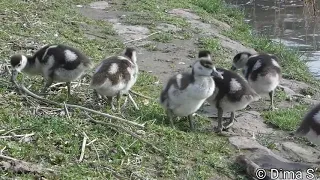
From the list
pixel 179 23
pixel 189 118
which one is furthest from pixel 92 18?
pixel 189 118

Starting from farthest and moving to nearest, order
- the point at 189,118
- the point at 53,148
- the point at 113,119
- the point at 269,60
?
the point at 269,60
the point at 189,118
the point at 113,119
the point at 53,148

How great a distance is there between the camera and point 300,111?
800cm

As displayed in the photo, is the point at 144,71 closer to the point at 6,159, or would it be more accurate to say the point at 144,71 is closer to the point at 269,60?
the point at 269,60

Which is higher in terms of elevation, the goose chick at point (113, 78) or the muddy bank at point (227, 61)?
the goose chick at point (113, 78)

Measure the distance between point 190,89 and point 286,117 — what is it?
1782mm

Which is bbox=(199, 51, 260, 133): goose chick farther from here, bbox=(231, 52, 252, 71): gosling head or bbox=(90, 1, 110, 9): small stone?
bbox=(90, 1, 110, 9): small stone

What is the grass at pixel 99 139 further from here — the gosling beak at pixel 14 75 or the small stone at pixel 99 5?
the small stone at pixel 99 5

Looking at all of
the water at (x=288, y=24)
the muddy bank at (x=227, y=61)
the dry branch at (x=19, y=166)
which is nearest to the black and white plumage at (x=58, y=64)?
the muddy bank at (x=227, y=61)

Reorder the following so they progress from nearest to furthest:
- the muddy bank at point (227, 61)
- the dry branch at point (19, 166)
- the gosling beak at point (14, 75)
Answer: the dry branch at point (19, 166) → the muddy bank at point (227, 61) → the gosling beak at point (14, 75)

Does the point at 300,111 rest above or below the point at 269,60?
below

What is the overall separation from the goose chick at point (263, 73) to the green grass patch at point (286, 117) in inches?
9.1

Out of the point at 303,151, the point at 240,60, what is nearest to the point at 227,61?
the point at 240,60

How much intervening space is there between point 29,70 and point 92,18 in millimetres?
4562

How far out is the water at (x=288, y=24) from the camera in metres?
12.3
